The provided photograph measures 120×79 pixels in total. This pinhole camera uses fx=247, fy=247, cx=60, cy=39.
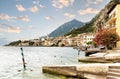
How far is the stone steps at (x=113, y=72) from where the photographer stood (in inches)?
696

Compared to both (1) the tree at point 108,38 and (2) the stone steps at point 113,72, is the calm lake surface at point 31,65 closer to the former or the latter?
(2) the stone steps at point 113,72

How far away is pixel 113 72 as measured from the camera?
730 inches

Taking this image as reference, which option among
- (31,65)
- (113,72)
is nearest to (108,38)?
(31,65)

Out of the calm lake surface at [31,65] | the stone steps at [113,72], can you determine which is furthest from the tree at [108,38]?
the stone steps at [113,72]

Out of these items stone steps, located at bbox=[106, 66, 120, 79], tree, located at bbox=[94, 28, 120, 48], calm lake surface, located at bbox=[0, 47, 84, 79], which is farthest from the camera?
tree, located at bbox=[94, 28, 120, 48]

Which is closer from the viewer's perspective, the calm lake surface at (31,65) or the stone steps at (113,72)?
the stone steps at (113,72)

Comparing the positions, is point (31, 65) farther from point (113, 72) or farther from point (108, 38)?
point (113, 72)

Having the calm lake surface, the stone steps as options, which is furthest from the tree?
the stone steps

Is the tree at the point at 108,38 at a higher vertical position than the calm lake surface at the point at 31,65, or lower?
higher

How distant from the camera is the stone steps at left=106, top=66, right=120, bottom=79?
17.7 meters

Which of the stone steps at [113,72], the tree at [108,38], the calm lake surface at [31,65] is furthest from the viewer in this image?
the tree at [108,38]

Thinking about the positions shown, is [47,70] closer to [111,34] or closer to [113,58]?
[113,58]

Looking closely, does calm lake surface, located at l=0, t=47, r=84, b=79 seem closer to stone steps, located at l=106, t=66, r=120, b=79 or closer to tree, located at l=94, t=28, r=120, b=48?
stone steps, located at l=106, t=66, r=120, b=79

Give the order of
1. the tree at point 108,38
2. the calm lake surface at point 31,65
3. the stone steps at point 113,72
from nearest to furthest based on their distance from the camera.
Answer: the stone steps at point 113,72
the calm lake surface at point 31,65
the tree at point 108,38
